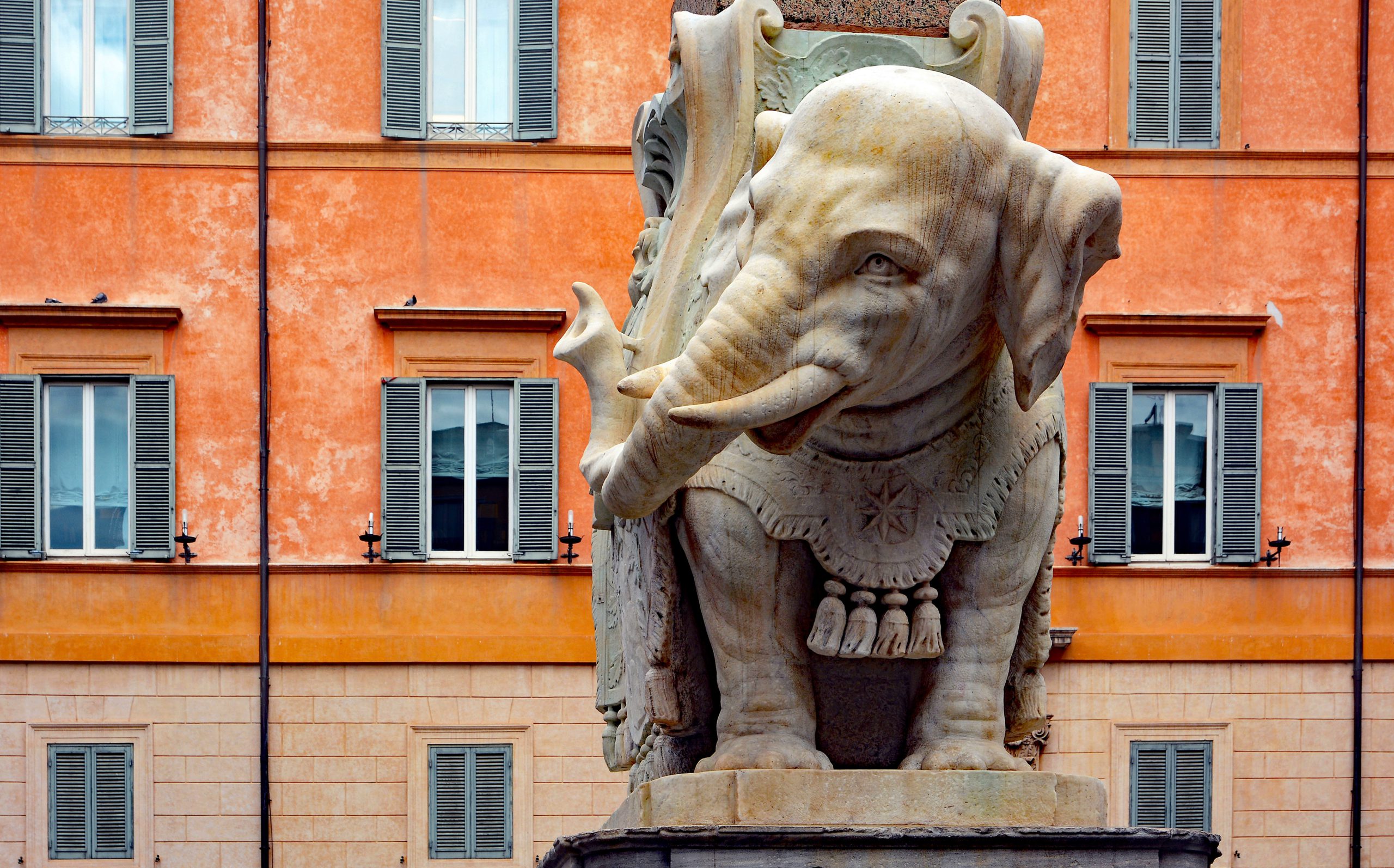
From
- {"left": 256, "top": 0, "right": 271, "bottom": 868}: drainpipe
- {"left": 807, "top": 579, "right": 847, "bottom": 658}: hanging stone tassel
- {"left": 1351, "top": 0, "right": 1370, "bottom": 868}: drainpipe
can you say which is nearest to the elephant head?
{"left": 807, "top": 579, "right": 847, "bottom": 658}: hanging stone tassel

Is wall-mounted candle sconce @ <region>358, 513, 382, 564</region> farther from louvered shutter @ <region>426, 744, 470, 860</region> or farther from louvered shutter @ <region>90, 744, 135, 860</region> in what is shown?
louvered shutter @ <region>90, 744, 135, 860</region>

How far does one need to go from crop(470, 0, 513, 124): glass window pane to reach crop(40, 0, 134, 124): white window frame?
2.95m

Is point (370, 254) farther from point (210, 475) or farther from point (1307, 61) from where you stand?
point (1307, 61)

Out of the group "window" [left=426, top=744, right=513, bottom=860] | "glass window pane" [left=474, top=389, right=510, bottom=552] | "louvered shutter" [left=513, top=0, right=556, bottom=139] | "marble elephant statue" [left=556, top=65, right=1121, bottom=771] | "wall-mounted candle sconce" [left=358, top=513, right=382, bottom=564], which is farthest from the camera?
"louvered shutter" [left=513, top=0, right=556, bottom=139]

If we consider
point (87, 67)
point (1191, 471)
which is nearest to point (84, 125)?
point (87, 67)

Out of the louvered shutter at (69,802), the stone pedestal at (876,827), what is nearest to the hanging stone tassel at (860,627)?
the stone pedestal at (876,827)

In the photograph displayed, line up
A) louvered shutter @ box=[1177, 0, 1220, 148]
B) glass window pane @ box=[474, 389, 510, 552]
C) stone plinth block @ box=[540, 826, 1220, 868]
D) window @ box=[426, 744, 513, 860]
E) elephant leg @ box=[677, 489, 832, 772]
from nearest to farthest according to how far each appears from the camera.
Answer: stone plinth block @ box=[540, 826, 1220, 868]
elephant leg @ box=[677, 489, 832, 772]
window @ box=[426, 744, 513, 860]
glass window pane @ box=[474, 389, 510, 552]
louvered shutter @ box=[1177, 0, 1220, 148]

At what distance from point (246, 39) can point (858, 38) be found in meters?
18.8

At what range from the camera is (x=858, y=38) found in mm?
5844

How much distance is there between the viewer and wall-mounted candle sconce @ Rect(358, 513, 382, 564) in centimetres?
2344

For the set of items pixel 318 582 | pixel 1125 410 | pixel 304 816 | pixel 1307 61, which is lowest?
pixel 304 816

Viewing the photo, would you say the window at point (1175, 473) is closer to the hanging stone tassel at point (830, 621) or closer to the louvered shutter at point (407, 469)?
the louvered shutter at point (407, 469)

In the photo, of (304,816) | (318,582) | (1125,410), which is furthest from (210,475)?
(1125,410)

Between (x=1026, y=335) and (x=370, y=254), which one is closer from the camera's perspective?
(x=1026, y=335)
